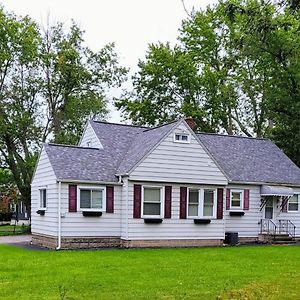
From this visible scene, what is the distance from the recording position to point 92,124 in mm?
25297

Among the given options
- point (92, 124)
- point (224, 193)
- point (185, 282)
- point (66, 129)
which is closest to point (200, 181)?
point (224, 193)

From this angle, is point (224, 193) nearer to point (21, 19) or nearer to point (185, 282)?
point (185, 282)

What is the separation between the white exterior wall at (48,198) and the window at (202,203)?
5.99 m

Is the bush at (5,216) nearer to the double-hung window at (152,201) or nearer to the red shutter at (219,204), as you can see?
the double-hung window at (152,201)

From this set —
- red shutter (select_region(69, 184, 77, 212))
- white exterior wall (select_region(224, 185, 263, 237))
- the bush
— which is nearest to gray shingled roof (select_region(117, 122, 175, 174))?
red shutter (select_region(69, 184, 77, 212))

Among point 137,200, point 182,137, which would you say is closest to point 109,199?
point 137,200

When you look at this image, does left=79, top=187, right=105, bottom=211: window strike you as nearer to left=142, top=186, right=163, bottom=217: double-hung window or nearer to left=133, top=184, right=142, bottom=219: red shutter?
left=133, top=184, right=142, bottom=219: red shutter

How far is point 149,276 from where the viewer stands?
A: 1235 centimetres

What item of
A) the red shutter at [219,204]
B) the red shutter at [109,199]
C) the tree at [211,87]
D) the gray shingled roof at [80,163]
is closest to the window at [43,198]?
the gray shingled roof at [80,163]

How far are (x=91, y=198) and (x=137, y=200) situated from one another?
1956 mm

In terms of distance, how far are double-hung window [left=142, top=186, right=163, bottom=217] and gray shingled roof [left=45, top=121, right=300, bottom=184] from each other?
1.39 m

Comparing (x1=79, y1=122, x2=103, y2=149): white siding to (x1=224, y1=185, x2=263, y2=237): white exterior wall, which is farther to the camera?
(x1=79, y1=122, x2=103, y2=149): white siding

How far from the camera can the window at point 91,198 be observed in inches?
830

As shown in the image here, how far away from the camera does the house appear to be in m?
21.0
